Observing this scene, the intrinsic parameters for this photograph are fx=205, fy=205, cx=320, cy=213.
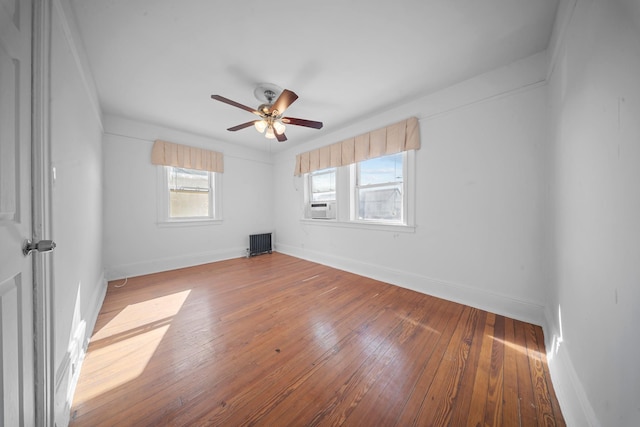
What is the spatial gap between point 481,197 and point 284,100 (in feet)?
7.51

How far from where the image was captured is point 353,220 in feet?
11.4

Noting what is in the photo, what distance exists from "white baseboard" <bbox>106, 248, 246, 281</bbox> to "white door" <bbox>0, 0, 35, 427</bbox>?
2.96m

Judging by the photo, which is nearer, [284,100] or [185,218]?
[284,100]

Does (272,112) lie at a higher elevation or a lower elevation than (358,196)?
higher

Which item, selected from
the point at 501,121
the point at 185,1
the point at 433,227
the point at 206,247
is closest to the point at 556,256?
the point at 433,227

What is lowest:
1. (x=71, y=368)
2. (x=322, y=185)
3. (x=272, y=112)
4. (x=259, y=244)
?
(x=71, y=368)

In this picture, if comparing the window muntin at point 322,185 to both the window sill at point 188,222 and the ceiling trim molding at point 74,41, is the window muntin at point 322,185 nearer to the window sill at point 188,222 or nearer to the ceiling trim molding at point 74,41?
the window sill at point 188,222

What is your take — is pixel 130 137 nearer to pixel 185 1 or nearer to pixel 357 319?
Answer: pixel 185 1

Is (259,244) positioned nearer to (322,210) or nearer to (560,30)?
(322,210)

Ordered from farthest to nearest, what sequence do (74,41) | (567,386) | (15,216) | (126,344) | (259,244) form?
(259,244) → (126,344) → (74,41) → (567,386) → (15,216)

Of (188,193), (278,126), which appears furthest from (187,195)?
(278,126)

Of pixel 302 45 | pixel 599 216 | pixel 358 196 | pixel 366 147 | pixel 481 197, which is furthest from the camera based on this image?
pixel 358 196

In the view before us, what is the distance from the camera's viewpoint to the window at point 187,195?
354 centimetres

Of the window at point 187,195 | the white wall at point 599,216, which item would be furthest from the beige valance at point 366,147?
the window at point 187,195
